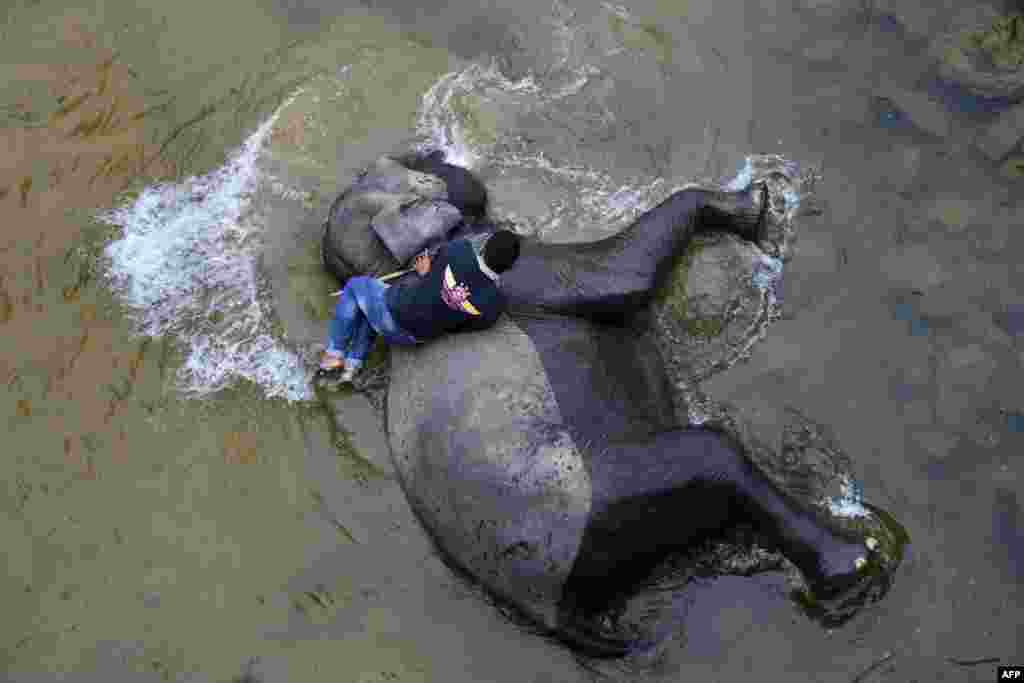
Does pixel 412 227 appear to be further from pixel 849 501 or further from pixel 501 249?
pixel 849 501

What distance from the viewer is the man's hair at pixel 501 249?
14.9 ft

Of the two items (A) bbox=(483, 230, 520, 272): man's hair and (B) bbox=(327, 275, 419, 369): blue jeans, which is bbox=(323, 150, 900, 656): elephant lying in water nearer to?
(B) bbox=(327, 275, 419, 369): blue jeans

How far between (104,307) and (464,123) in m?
2.77

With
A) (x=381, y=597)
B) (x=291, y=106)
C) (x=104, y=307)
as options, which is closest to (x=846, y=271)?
(x=381, y=597)

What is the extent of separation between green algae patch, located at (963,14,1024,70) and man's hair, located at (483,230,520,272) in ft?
13.1

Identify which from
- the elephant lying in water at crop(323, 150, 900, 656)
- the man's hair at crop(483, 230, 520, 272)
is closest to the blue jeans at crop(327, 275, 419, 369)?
the elephant lying in water at crop(323, 150, 900, 656)

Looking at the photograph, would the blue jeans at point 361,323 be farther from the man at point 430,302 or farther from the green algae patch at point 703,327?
the green algae patch at point 703,327

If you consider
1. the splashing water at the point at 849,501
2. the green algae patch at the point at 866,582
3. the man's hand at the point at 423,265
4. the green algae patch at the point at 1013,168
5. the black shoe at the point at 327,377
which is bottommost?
the black shoe at the point at 327,377

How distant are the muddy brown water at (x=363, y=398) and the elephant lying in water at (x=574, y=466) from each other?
11.9 inches

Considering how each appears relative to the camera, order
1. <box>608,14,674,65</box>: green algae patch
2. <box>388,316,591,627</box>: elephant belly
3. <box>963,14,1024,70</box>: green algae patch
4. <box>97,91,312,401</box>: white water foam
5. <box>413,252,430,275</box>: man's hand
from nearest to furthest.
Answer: <box>388,316,591,627</box>: elephant belly, <box>413,252,430,275</box>: man's hand, <box>97,91,312,401</box>: white water foam, <box>963,14,1024,70</box>: green algae patch, <box>608,14,674,65</box>: green algae patch

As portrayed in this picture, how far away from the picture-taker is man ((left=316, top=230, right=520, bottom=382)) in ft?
15.3

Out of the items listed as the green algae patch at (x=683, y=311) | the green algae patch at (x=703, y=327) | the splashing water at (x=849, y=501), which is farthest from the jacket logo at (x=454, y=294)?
the splashing water at (x=849, y=501)

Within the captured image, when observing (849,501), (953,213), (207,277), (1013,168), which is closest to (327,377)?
(207,277)

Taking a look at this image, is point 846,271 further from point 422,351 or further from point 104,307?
point 104,307
